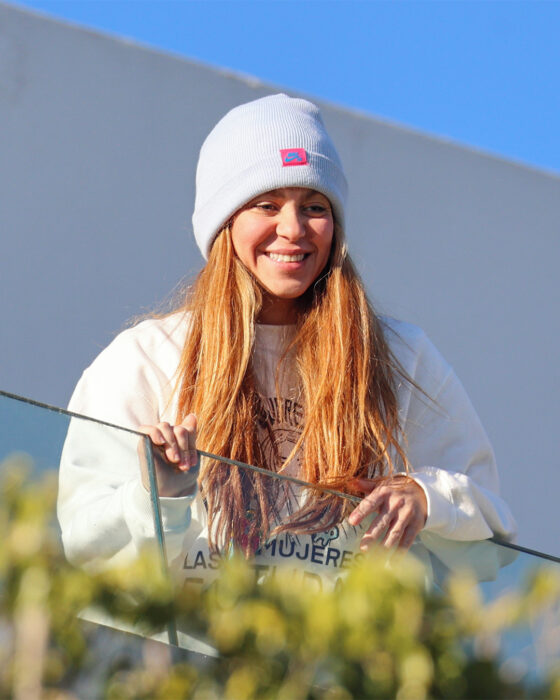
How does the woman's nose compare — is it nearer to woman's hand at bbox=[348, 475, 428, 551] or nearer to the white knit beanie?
the white knit beanie

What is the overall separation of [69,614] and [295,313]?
1584 millimetres

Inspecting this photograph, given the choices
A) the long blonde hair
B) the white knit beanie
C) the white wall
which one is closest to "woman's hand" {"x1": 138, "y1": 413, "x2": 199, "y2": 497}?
the long blonde hair

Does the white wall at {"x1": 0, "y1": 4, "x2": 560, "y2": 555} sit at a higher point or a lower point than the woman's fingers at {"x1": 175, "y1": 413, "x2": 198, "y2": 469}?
higher

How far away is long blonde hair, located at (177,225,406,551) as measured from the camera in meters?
1.99

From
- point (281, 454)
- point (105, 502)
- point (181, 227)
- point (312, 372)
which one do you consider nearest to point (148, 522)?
point (105, 502)

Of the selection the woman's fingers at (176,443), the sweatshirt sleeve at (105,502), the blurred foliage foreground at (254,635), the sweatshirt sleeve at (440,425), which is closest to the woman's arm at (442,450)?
the sweatshirt sleeve at (440,425)

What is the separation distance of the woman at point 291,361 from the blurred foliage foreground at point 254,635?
93 cm

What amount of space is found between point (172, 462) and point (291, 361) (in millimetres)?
955

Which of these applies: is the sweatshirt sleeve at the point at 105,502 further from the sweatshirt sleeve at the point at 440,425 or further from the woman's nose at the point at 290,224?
the woman's nose at the point at 290,224

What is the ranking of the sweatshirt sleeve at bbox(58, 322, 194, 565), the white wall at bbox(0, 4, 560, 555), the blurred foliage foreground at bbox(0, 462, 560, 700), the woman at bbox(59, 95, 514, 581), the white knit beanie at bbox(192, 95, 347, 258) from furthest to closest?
1. the white wall at bbox(0, 4, 560, 555)
2. the white knit beanie at bbox(192, 95, 347, 258)
3. the woman at bbox(59, 95, 514, 581)
4. the sweatshirt sleeve at bbox(58, 322, 194, 565)
5. the blurred foliage foreground at bbox(0, 462, 560, 700)

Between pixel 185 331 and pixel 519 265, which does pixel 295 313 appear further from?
pixel 519 265

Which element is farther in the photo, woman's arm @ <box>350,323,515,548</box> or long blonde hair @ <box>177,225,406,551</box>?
long blonde hair @ <box>177,225,406,551</box>

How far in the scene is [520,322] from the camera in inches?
194

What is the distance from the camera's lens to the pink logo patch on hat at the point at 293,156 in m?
2.26
